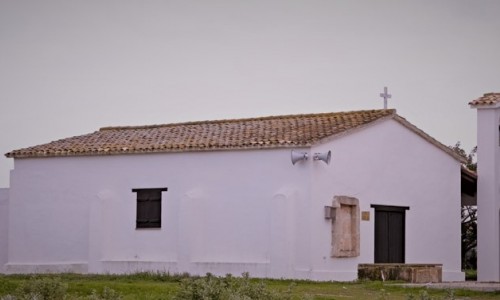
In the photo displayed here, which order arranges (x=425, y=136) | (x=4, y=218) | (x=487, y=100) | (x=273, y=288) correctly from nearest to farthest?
(x=273, y=288) → (x=487, y=100) → (x=425, y=136) → (x=4, y=218)

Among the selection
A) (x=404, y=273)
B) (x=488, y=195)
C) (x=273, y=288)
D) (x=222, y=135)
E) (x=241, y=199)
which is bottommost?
(x=273, y=288)

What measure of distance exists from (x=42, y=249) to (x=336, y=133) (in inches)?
371

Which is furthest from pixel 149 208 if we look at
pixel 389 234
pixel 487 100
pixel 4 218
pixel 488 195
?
pixel 487 100

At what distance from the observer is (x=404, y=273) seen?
25500 millimetres

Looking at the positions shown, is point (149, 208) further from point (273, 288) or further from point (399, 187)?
point (273, 288)

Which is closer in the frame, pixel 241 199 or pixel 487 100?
pixel 241 199

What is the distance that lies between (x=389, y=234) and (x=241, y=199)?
4462 mm

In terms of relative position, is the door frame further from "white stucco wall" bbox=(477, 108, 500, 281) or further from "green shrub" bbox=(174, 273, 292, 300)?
"green shrub" bbox=(174, 273, 292, 300)

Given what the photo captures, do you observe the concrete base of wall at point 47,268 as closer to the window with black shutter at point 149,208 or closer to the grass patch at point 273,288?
the window with black shutter at point 149,208

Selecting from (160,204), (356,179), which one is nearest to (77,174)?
(160,204)

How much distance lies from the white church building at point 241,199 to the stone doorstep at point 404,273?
1148 millimetres

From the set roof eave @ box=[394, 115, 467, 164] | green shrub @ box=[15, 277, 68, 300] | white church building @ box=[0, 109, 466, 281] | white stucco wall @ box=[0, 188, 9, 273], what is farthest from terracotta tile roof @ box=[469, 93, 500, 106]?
green shrub @ box=[15, 277, 68, 300]

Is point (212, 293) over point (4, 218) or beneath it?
beneath

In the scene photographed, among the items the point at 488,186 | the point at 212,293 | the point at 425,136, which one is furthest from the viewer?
the point at 488,186
